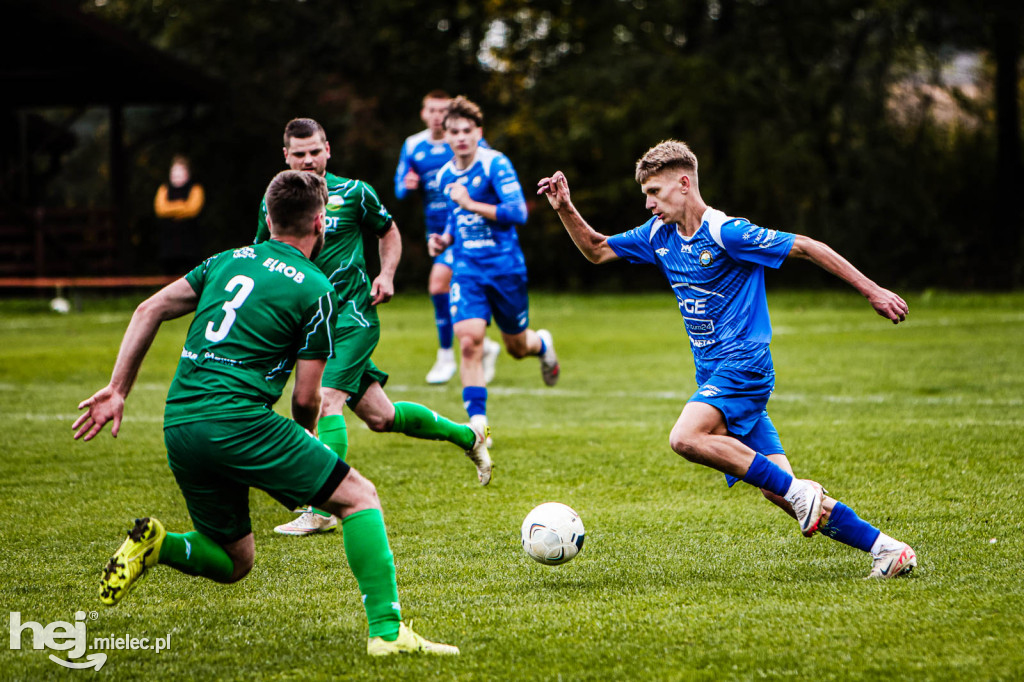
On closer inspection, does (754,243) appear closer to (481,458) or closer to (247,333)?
(247,333)

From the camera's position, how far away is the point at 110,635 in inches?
157

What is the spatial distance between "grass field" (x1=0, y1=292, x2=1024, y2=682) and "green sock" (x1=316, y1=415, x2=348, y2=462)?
48 cm

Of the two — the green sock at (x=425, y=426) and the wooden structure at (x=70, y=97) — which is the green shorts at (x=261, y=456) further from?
the wooden structure at (x=70, y=97)

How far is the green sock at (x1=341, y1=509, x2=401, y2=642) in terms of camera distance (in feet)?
12.1

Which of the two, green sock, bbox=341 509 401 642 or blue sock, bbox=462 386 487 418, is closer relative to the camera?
green sock, bbox=341 509 401 642

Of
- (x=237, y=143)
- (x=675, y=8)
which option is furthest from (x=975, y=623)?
(x=237, y=143)

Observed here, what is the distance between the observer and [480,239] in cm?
823

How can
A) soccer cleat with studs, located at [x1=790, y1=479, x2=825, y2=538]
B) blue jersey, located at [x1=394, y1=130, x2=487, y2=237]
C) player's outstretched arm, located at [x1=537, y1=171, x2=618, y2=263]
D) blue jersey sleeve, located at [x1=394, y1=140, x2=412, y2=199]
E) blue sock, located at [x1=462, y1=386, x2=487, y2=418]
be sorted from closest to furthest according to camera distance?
soccer cleat with studs, located at [x1=790, y1=479, x2=825, y2=538] < player's outstretched arm, located at [x1=537, y1=171, x2=618, y2=263] < blue sock, located at [x1=462, y1=386, x2=487, y2=418] < blue jersey sleeve, located at [x1=394, y1=140, x2=412, y2=199] < blue jersey, located at [x1=394, y1=130, x2=487, y2=237]

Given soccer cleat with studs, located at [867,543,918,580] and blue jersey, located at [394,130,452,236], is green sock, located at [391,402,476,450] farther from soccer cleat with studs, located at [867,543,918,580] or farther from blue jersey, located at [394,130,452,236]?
blue jersey, located at [394,130,452,236]

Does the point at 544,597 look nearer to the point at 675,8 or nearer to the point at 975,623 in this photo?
the point at 975,623

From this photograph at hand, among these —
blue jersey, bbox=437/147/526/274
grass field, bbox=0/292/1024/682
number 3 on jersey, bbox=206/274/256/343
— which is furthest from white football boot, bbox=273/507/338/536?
blue jersey, bbox=437/147/526/274

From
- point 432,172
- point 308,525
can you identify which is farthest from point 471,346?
point 432,172

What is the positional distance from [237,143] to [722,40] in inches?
423

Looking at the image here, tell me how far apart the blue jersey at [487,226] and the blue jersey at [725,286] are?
3.21 m
